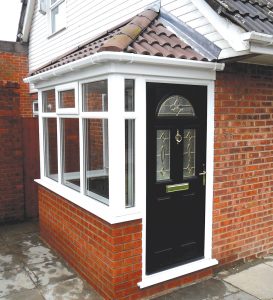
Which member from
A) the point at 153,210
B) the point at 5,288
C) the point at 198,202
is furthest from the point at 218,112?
the point at 5,288

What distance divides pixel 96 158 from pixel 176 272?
1716mm

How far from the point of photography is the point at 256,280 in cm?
449

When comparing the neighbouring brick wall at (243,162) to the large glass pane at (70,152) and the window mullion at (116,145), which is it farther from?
the large glass pane at (70,152)

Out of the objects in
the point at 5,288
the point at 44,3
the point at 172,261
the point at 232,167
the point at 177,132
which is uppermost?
the point at 44,3

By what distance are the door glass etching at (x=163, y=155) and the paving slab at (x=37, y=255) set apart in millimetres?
2237

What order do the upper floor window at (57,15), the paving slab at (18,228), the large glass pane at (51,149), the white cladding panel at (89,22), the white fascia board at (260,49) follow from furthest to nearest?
the upper floor window at (57,15)
the paving slab at (18,228)
the large glass pane at (51,149)
the white cladding panel at (89,22)
the white fascia board at (260,49)

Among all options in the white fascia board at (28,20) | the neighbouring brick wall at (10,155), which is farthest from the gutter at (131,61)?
the white fascia board at (28,20)

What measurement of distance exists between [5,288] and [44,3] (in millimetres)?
7523

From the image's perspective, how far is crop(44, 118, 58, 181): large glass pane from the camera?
18.9 feet

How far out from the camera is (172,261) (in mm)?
4340

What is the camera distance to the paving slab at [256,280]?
Answer: 4211mm

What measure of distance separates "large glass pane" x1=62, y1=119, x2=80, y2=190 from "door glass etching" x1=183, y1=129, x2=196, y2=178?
1503 millimetres

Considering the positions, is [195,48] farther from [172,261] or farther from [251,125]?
[172,261]

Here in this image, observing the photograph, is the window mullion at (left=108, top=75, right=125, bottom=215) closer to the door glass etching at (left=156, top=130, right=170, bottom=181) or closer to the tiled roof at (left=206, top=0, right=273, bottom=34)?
the door glass etching at (left=156, top=130, right=170, bottom=181)
